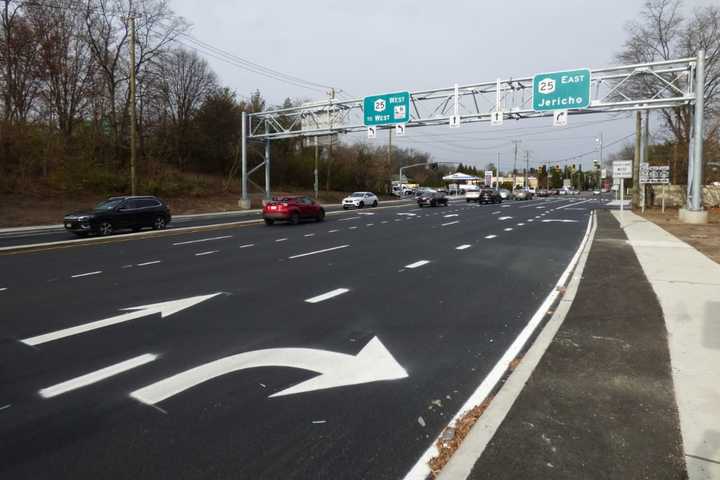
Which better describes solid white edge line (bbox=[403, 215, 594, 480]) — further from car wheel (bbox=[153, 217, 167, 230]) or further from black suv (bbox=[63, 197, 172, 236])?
car wheel (bbox=[153, 217, 167, 230])

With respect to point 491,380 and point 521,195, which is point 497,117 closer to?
point 491,380

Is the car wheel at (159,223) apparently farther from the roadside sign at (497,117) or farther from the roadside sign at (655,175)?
the roadside sign at (655,175)

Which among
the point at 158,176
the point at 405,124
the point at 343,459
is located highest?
the point at 405,124

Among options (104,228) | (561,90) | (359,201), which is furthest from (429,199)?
(104,228)

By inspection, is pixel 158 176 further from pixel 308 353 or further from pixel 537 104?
pixel 308 353

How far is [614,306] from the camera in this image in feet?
25.7

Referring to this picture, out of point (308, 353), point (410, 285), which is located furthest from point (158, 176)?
point (308, 353)

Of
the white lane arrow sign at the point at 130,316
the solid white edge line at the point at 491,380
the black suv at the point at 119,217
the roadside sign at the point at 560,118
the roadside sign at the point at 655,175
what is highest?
the roadside sign at the point at 560,118

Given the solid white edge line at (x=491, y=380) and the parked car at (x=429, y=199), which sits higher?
the parked car at (x=429, y=199)

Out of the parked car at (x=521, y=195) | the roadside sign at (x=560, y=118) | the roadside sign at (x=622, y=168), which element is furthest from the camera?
the parked car at (x=521, y=195)

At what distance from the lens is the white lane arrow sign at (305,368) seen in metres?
4.63

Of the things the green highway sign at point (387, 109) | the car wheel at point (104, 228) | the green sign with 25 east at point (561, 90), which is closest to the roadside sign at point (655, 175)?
the green sign with 25 east at point (561, 90)

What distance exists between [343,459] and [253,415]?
0.98m

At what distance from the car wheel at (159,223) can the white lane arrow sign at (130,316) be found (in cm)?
1537
